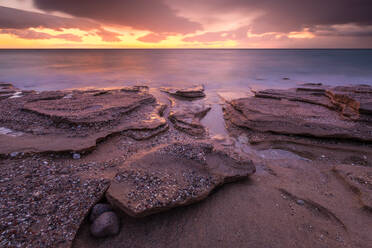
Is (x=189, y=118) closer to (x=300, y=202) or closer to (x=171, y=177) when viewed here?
(x=171, y=177)

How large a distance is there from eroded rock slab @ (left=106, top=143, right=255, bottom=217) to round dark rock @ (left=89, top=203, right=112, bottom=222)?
13 centimetres

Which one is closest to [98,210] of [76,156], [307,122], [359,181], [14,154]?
[76,156]

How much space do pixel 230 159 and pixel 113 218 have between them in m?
2.58

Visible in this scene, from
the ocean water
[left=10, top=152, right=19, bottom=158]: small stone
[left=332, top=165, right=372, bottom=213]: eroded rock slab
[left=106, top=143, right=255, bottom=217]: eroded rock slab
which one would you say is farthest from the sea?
[left=10, top=152, right=19, bottom=158]: small stone

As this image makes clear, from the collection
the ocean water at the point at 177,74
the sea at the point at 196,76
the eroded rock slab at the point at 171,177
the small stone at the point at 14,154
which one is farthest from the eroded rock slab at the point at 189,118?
the ocean water at the point at 177,74

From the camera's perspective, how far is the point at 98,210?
8.86 ft

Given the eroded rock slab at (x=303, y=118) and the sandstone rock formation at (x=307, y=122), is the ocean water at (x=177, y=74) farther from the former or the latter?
the sandstone rock formation at (x=307, y=122)

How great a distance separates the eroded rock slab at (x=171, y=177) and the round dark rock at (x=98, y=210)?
126 mm

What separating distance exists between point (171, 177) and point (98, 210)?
4.16 feet

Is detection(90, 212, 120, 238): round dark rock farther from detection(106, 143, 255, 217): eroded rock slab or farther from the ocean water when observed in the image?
the ocean water

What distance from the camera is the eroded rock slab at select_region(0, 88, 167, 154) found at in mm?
→ 4293

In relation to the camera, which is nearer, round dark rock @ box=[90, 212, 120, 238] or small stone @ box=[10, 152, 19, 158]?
round dark rock @ box=[90, 212, 120, 238]

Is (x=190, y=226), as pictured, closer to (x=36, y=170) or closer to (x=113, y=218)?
(x=113, y=218)

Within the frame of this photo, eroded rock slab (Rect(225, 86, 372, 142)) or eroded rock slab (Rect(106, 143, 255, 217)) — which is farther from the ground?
eroded rock slab (Rect(225, 86, 372, 142))
